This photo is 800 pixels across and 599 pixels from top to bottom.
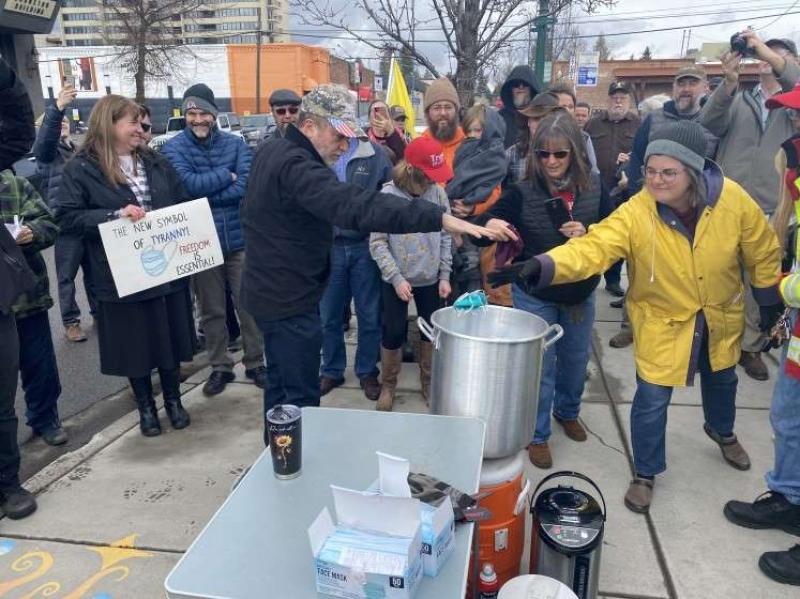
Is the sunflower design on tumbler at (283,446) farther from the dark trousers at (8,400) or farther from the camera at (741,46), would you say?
the camera at (741,46)

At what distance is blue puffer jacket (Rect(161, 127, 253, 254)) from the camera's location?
429 cm

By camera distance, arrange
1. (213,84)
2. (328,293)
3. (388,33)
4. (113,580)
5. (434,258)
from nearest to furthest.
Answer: (113,580) → (434,258) → (328,293) → (388,33) → (213,84)

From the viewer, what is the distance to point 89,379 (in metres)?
4.92

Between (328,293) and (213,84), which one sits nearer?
(328,293)

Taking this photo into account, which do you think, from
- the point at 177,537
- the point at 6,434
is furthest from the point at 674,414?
the point at 6,434

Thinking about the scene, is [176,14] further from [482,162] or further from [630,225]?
[630,225]

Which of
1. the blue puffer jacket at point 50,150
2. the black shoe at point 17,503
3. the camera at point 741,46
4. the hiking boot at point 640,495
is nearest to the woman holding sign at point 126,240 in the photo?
the black shoe at point 17,503

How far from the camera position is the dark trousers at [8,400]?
2.93 m

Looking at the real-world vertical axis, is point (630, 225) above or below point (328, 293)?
above

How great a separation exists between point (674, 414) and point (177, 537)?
3.15m

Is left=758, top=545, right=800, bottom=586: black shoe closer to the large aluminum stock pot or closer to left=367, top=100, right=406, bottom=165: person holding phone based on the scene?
the large aluminum stock pot

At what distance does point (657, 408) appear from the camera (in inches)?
119

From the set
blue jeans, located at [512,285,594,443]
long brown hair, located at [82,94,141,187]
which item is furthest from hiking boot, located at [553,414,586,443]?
long brown hair, located at [82,94,141,187]

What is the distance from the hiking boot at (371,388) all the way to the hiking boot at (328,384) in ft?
0.86
